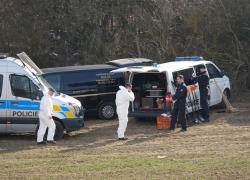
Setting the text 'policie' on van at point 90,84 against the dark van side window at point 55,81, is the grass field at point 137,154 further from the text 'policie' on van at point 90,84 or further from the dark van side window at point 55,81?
the dark van side window at point 55,81

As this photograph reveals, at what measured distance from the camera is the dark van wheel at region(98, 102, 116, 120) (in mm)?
12258

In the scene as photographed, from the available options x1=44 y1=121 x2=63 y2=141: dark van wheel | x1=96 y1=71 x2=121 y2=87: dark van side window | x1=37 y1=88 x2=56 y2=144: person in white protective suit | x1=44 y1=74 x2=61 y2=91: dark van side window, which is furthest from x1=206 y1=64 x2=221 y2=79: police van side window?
x1=37 y1=88 x2=56 y2=144: person in white protective suit

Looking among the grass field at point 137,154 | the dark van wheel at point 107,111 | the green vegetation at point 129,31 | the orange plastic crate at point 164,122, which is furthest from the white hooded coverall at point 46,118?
the green vegetation at point 129,31

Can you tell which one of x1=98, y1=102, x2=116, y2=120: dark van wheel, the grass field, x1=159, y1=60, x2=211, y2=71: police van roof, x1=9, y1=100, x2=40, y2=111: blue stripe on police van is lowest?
the grass field

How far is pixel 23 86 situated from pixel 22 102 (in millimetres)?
456

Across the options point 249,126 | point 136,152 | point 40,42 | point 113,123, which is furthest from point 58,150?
point 40,42

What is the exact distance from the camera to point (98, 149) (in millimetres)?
8227

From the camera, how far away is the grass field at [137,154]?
20.5 feet

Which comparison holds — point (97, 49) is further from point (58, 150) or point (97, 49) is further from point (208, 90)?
point (58, 150)

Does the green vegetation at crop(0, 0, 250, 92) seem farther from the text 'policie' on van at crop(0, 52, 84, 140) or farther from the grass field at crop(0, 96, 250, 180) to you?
the text 'policie' on van at crop(0, 52, 84, 140)

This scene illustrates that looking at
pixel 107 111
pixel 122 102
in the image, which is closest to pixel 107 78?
pixel 107 111

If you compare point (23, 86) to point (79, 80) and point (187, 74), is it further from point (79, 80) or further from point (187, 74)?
point (187, 74)

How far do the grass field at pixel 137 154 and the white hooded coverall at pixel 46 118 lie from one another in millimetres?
352

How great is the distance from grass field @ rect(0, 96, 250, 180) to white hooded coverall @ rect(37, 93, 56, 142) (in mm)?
352
